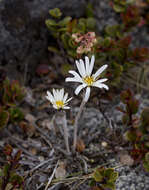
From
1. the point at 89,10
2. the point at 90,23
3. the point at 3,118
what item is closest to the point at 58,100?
the point at 3,118

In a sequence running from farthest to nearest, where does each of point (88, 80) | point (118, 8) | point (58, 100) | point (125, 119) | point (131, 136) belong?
point (118, 8) < point (125, 119) < point (131, 136) < point (58, 100) < point (88, 80)

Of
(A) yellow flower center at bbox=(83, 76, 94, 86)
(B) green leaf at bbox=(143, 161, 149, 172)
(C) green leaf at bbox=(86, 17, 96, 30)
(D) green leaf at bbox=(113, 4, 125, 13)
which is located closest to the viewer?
(A) yellow flower center at bbox=(83, 76, 94, 86)

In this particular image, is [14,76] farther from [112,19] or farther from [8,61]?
[112,19]

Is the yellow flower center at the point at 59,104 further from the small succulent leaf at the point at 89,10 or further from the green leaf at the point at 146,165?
the small succulent leaf at the point at 89,10

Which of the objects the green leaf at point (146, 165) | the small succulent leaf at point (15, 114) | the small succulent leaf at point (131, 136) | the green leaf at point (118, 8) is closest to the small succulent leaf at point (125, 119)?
the small succulent leaf at point (131, 136)

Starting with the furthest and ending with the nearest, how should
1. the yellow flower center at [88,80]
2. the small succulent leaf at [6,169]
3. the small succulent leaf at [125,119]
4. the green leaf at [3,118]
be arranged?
the small succulent leaf at [125,119], the green leaf at [3,118], the small succulent leaf at [6,169], the yellow flower center at [88,80]

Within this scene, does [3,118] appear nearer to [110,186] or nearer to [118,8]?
[110,186]

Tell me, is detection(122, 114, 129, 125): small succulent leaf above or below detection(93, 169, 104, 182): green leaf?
above

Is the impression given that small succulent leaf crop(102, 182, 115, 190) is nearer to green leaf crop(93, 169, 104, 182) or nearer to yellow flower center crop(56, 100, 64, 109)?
green leaf crop(93, 169, 104, 182)

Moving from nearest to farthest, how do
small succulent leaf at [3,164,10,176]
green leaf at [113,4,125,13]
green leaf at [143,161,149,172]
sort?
1. small succulent leaf at [3,164,10,176]
2. green leaf at [143,161,149,172]
3. green leaf at [113,4,125,13]

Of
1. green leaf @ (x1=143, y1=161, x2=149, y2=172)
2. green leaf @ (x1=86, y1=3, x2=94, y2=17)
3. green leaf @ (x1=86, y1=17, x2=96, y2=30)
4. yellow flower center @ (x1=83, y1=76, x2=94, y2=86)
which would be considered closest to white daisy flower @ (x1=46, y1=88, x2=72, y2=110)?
yellow flower center @ (x1=83, y1=76, x2=94, y2=86)

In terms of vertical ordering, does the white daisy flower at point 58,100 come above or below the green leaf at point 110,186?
above

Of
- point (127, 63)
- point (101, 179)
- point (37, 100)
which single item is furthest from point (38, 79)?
point (101, 179)
